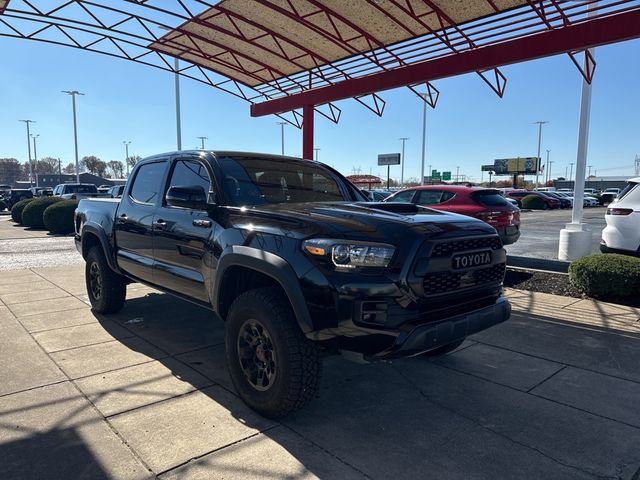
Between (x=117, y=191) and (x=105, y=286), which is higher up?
(x=117, y=191)

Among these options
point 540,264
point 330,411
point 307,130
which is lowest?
point 330,411

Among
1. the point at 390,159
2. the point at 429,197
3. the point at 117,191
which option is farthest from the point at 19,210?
the point at 390,159

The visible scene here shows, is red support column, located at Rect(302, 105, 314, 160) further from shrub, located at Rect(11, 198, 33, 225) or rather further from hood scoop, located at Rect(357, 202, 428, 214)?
shrub, located at Rect(11, 198, 33, 225)

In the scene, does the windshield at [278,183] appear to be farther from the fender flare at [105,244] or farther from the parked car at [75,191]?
the parked car at [75,191]

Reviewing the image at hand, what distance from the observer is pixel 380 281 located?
9.00ft

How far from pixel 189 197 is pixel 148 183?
1.56 m

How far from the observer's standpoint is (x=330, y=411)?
337cm

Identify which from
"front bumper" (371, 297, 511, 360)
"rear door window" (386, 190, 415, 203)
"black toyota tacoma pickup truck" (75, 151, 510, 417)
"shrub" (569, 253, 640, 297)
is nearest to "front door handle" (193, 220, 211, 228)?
"black toyota tacoma pickup truck" (75, 151, 510, 417)

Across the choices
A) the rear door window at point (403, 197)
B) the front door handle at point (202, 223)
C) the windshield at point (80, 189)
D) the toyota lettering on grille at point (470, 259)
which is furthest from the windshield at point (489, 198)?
the windshield at point (80, 189)

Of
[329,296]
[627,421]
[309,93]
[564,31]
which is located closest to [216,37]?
[309,93]

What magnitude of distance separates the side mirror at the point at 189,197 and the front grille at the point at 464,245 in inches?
73.7

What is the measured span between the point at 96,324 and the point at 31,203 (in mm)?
14925

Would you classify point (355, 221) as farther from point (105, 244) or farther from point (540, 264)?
point (540, 264)

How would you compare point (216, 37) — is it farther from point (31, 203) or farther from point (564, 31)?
point (31, 203)
